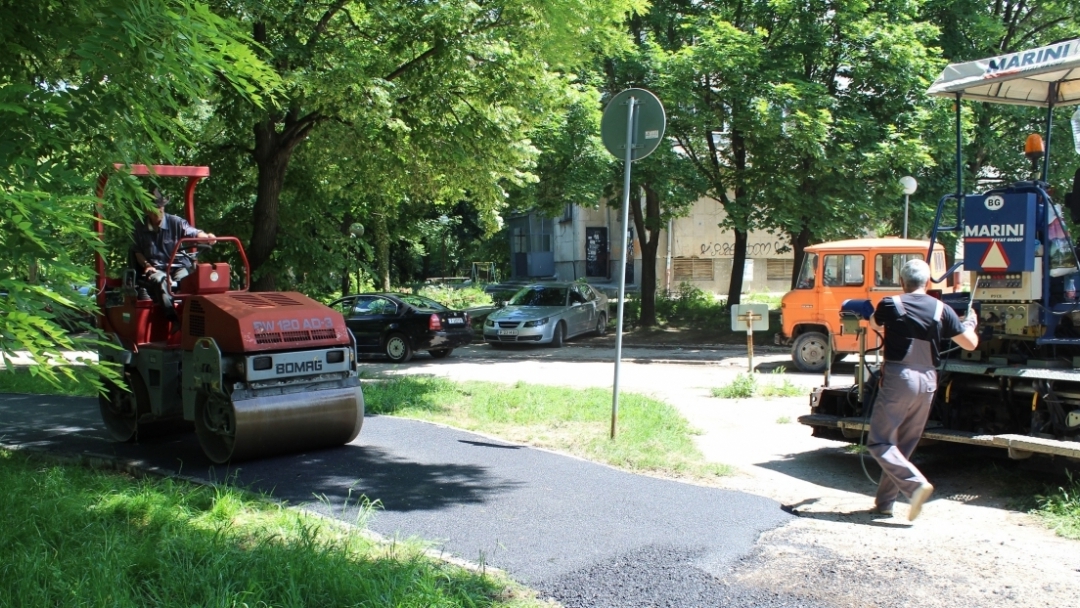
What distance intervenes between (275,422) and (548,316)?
48.2 ft

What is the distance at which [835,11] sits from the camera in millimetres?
19844

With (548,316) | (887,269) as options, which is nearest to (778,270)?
(548,316)

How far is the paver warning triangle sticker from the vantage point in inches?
290

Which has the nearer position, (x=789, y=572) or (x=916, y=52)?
(x=789, y=572)

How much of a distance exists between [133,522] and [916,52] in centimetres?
1858

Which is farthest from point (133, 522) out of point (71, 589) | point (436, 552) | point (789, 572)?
point (789, 572)

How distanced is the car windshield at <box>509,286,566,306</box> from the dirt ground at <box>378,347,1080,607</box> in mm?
12102

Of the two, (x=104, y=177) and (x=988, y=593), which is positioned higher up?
(x=104, y=177)

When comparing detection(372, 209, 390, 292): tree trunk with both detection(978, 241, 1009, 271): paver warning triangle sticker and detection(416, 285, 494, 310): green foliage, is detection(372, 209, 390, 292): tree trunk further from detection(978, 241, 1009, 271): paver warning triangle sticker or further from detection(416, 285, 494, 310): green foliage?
detection(978, 241, 1009, 271): paver warning triangle sticker

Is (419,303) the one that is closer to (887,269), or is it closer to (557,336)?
(557,336)

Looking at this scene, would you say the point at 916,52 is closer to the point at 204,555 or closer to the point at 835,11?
the point at 835,11

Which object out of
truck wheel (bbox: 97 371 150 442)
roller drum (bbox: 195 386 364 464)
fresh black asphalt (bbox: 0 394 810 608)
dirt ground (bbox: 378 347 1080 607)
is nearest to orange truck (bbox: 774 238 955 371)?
dirt ground (bbox: 378 347 1080 607)

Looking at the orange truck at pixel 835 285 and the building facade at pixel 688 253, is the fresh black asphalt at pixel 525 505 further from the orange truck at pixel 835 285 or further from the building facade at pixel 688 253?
the building facade at pixel 688 253

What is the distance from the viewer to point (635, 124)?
27.5 ft
